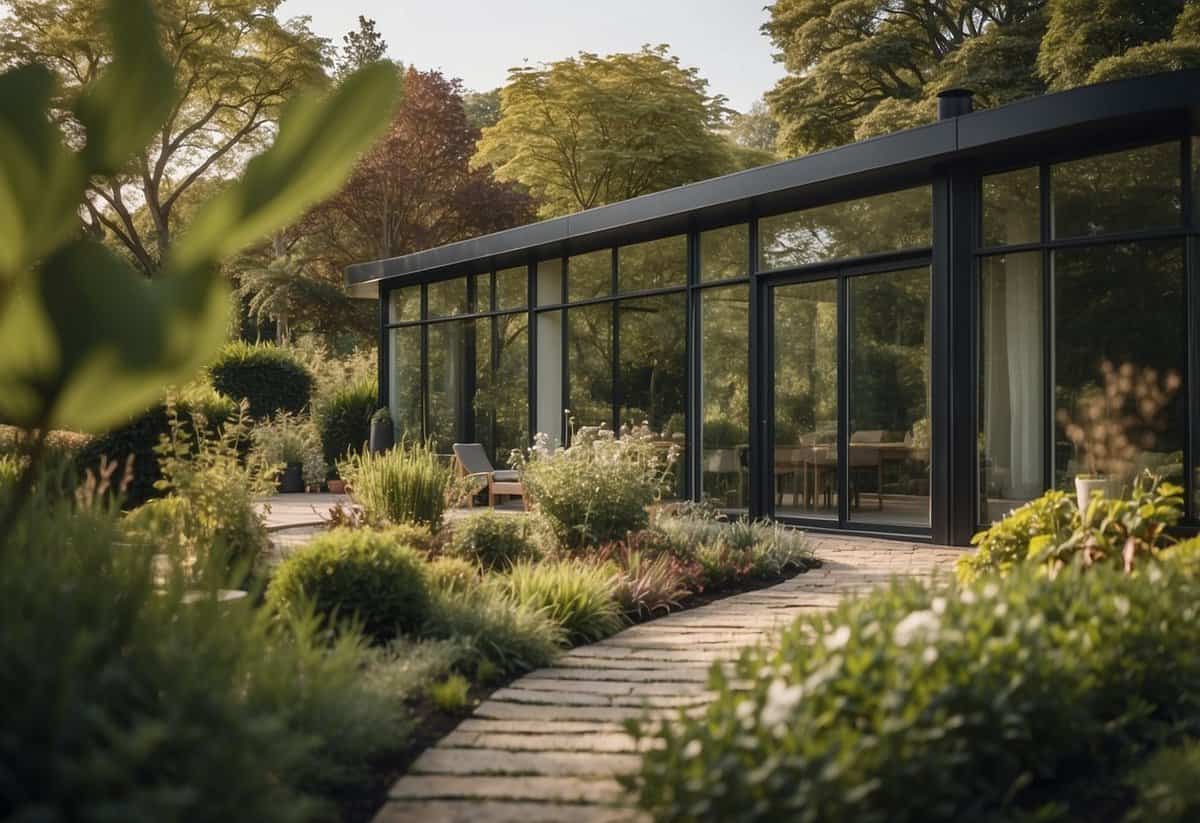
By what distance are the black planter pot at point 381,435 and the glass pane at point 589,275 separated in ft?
13.8

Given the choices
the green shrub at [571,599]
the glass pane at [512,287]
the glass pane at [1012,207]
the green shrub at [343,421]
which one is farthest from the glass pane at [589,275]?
the green shrub at [571,599]

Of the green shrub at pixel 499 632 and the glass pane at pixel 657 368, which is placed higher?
the glass pane at pixel 657 368

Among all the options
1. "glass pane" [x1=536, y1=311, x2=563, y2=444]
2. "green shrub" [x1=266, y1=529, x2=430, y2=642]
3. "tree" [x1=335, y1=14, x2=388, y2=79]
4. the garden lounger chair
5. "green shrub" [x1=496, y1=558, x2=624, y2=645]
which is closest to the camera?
"green shrub" [x1=266, y1=529, x2=430, y2=642]

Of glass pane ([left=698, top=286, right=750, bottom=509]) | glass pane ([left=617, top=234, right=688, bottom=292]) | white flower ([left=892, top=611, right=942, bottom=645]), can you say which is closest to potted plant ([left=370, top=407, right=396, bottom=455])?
glass pane ([left=617, top=234, right=688, bottom=292])

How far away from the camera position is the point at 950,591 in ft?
11.1

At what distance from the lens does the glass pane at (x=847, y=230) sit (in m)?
8.98

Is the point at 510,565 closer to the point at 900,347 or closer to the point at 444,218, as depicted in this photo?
the point at 900,347

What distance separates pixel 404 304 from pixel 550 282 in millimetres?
3403

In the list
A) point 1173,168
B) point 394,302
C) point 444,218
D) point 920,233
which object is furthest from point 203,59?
point 1173,168

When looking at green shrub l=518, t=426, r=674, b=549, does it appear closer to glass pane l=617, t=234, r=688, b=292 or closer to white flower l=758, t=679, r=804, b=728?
glass pane l=617, t=234, r=688, b=292

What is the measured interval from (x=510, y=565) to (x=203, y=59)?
19.0 m

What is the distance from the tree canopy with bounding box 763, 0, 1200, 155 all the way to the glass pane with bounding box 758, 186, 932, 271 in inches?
271

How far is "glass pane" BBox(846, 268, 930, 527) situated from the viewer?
8.97 meters

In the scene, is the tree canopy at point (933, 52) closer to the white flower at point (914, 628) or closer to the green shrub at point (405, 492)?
the green shrub at point (405, 492)
